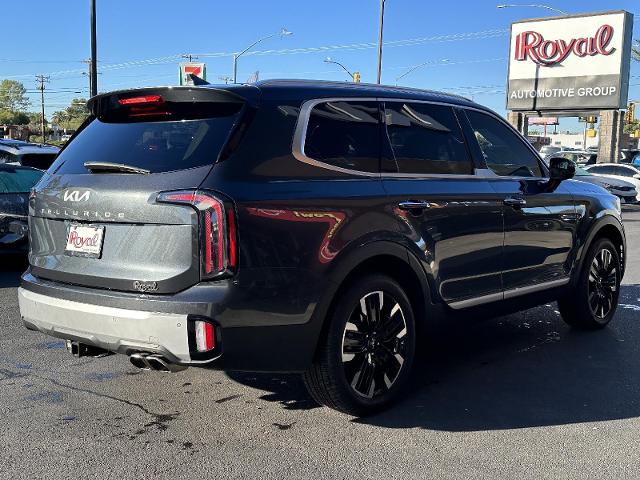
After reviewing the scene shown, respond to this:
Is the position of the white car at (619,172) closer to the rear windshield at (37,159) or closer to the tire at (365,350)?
the rear windshield at (37,159)

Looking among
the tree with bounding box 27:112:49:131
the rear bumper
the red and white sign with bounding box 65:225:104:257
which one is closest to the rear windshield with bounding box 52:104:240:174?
the red and white sign with bounding box 65:225:104:257

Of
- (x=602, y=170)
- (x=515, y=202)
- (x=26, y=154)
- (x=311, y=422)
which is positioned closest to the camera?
(x=311, y=422)

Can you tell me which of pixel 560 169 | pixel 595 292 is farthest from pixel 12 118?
pixel 560 169

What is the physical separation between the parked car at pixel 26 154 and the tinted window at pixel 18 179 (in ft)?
4.64

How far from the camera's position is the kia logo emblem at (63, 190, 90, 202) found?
11.9 ft

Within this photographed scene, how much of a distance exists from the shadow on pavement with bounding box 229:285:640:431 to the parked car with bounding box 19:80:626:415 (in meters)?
0.31

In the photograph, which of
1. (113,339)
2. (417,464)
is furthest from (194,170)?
(417,464)

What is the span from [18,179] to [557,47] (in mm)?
30387

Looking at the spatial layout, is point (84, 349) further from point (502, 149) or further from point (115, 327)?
point (502, 149)

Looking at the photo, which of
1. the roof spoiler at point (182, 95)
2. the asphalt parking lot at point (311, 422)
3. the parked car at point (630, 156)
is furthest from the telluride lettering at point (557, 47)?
the roof spoiler at point (182, 95)

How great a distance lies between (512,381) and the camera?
4.75 m

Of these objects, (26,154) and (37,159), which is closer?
(26,154)

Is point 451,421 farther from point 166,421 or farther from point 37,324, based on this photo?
point 37,324

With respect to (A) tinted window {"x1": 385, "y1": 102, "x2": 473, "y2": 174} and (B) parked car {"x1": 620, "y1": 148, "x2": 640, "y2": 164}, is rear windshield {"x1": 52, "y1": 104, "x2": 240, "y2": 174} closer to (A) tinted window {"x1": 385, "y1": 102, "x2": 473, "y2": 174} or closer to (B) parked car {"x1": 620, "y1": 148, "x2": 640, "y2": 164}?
(A) tinted window {"x1": 385, "y1": 102, "x2": 473, "y2": 174}
